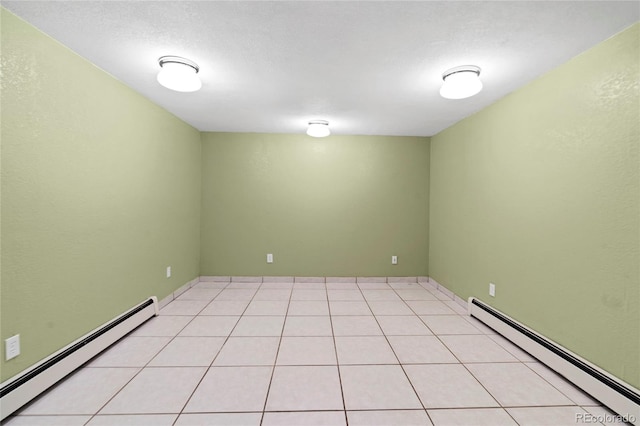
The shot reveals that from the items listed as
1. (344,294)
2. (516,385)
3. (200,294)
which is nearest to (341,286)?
(344,294)

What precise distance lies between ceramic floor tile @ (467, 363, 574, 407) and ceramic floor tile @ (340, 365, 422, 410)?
0.54m

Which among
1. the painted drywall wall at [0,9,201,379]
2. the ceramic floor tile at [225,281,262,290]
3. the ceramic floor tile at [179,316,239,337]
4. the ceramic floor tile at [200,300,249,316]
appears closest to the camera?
the painted drywall wall at [0,9,201,379]

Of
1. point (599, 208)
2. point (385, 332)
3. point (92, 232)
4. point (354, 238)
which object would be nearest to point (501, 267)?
point (599, 208)

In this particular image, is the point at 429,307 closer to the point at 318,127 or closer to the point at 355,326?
the point at 355,326

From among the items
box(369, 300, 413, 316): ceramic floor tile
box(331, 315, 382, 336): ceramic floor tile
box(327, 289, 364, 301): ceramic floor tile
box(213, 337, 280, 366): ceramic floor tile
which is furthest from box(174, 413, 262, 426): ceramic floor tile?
box(327, 289, 364, 301): ceramic floor tile

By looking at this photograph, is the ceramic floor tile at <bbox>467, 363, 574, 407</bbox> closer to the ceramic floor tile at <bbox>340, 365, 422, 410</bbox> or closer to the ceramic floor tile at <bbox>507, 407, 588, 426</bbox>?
the ceramic floor tile at <bbox>507, 407, 588, 426</bbox>

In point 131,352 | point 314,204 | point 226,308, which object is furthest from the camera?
point 314,204

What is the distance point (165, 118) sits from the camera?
316 centimetres

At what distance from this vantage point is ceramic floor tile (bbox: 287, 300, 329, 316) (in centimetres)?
303

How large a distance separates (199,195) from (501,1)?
393 cm

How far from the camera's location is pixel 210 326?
105 inches

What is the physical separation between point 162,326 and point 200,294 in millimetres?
941

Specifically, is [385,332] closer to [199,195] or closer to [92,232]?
[92,232]

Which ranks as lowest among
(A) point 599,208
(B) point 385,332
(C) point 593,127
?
(B) point 385,332
